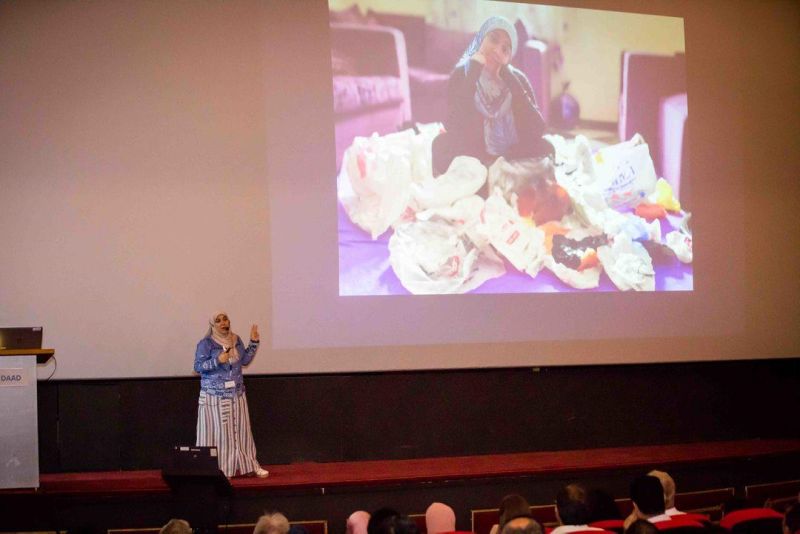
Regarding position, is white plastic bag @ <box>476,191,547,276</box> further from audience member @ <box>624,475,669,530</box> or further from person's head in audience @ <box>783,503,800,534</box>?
person's head in audience @ <box>783,503,800,534</box>

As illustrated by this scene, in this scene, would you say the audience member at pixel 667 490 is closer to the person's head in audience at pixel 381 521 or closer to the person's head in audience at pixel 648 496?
the person's head in audience at pixel 648 496

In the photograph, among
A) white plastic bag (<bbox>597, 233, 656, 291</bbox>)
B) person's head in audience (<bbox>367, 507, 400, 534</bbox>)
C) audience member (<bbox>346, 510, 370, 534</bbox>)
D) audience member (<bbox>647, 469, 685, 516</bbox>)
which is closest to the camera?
person's head in audience (<bbox>367, 507, 400, 534</bbox>)

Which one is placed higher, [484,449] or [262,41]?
[262,41]

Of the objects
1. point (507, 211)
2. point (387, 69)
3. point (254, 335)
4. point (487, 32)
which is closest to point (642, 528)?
point (254, 335)

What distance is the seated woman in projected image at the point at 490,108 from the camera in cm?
552

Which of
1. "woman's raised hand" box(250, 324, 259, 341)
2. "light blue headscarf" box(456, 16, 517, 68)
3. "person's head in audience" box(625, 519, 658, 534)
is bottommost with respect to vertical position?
"person's head in audience" box(625, 519, 658, 534)

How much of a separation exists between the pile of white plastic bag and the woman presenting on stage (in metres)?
1.16

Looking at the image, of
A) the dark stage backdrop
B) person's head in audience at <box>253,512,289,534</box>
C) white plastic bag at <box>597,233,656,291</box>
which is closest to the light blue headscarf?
white plastic bag at <box>597,233,656,291</box>

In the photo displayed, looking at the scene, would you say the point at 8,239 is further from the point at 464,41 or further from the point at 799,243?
the point at 799,243

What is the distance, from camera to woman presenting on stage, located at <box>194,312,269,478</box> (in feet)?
15.9

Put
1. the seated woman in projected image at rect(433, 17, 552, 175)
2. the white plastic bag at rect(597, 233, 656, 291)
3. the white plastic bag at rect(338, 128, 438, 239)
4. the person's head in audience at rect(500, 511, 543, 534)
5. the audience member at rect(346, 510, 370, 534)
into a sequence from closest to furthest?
the person's head in audience at rect(500, 511, 543, 534) < the audience member at rect(346, 510, 370, 534) < the white plastic bag at rect(338, 128, 438, 239) < the seated woman in projected image at rect(433, 17, 552, 175) < the white plastic bag at rect(597, 233, 656, 291)

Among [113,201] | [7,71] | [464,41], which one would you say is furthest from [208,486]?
[464,41]

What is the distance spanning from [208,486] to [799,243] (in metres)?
4.83

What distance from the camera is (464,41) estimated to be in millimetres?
5559
